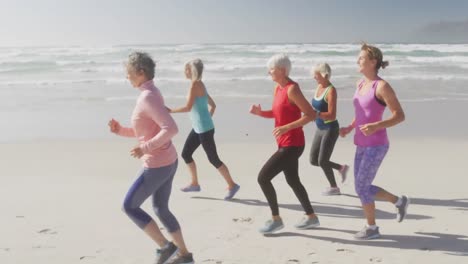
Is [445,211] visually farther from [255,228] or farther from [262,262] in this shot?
[262,262]

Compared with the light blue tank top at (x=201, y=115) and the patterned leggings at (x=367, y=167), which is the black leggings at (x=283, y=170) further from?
the light blue tank top at (x=201, y=115)

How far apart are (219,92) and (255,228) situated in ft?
40.4

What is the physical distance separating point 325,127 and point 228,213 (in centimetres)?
144

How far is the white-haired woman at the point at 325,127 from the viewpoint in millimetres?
5812

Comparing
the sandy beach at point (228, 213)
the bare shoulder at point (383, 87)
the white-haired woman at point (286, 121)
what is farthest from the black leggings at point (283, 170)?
the bare shoulder at point (383, 87)

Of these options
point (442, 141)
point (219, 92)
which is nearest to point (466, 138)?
point (442, 141)

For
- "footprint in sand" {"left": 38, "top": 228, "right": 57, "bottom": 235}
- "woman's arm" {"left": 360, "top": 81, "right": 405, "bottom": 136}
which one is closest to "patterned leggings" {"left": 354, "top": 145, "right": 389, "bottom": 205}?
"woman's arm" {"left": 360, "top": 81, "right": 405, "bottom": 136}

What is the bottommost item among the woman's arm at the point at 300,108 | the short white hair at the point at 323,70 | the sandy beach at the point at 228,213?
the sandy beach at the point at 228,213

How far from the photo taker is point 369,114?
4.45 meters

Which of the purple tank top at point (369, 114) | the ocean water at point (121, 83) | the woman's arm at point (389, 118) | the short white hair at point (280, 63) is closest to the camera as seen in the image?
the woman's arm at point (389, 118)

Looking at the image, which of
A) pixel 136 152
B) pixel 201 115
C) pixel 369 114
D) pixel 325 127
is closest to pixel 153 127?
pixel 136 152

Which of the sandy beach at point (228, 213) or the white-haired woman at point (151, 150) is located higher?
the white-haired woman at point (151, 150)

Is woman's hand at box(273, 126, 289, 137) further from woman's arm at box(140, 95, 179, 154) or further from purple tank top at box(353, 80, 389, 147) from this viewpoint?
woman's arm at box(140, 95, 179, 154)

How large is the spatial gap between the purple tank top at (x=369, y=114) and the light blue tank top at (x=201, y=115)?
1962 mm
